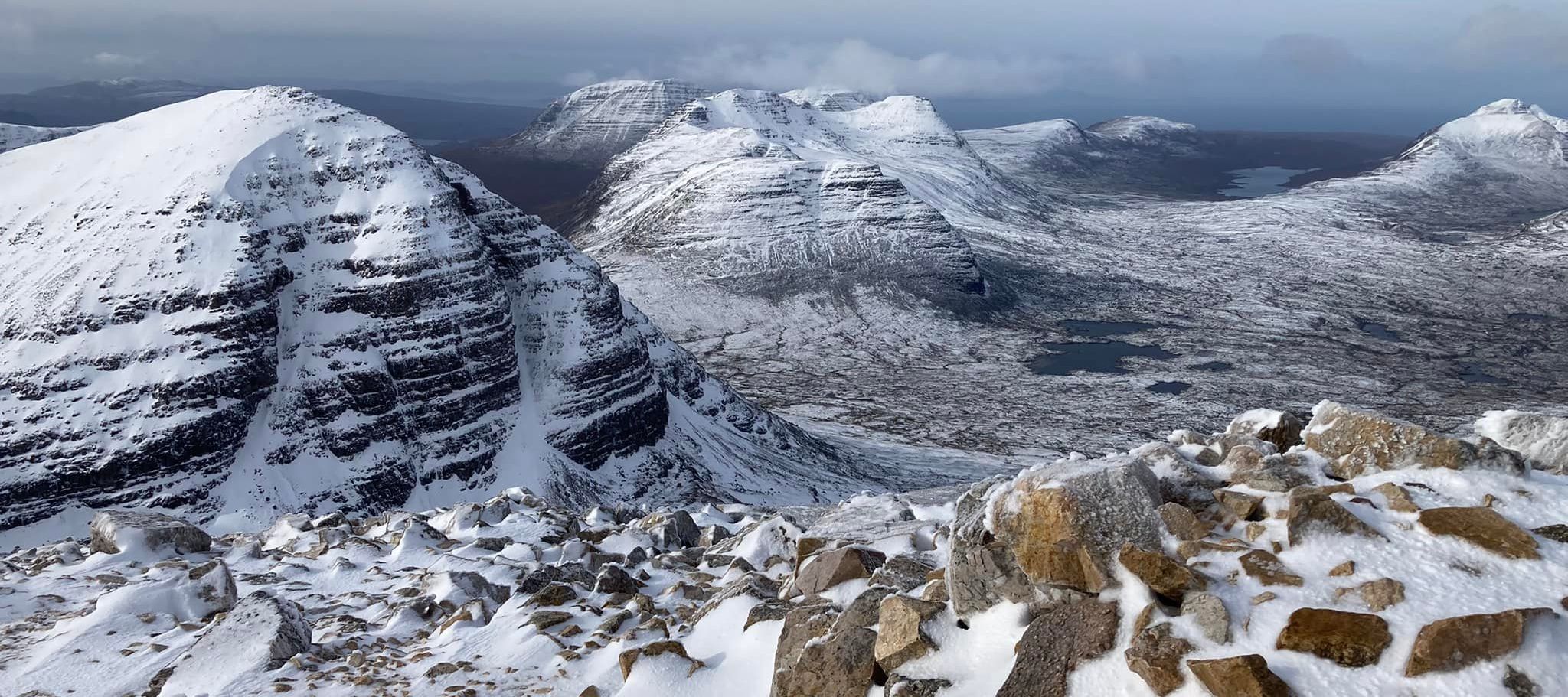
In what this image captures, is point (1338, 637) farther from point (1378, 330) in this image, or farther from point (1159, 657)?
point (1378, 330)

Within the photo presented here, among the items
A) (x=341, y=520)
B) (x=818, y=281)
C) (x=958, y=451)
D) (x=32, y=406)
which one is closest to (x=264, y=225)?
(x=32, y=406)

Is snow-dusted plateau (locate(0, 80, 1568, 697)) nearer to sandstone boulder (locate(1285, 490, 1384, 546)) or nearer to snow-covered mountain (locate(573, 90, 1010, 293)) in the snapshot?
sandstone boulder (locate(1285, 490, 1384, 546))

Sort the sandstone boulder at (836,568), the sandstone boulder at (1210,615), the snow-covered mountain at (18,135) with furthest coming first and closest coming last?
the snow-covered mountain at (18,135)
the sandstone boulder at (836,568)
the sandstone boulder at (1210,615)

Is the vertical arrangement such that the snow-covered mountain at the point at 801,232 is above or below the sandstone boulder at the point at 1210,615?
below

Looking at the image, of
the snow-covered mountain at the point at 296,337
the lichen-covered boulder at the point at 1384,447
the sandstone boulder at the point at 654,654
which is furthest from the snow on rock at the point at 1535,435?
the snow-covered mountain at the point at 296,337

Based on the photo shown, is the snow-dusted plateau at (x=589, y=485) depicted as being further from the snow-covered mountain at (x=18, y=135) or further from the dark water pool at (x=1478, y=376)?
the snow-covered mountain at (x=18, y=135)

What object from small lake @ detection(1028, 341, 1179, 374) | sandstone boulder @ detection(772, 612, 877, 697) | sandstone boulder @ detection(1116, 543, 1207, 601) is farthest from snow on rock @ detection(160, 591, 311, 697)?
small lake @ detection(1028, 341, 1179, 374)
